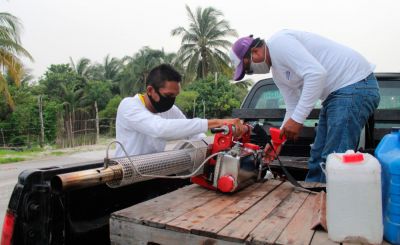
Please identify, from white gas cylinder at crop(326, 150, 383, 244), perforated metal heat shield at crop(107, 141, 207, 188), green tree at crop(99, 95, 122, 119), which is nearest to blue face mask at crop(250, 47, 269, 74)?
perforated metal heat shield at crop(107, 141, 207, 188)

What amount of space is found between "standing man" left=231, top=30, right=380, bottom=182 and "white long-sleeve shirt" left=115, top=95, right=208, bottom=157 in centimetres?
60

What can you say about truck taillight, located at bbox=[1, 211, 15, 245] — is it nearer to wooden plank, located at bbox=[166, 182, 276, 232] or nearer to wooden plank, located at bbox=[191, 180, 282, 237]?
wooden plank, located at bbox=[166, 182, 276, 232]

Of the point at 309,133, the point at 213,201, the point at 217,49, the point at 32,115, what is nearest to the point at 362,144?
the point at 309,133

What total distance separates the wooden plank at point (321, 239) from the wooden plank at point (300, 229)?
0.02m

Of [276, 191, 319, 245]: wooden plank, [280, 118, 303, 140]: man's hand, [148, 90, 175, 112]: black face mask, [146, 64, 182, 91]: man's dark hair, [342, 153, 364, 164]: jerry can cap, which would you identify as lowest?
[276, 191, 319, 245]: wooden plank

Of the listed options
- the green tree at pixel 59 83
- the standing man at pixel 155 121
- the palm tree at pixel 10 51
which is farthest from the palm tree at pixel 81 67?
the standing man at pixel 155 121

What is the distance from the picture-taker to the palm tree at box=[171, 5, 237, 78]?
3300 cm

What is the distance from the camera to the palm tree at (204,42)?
33000 millimetres

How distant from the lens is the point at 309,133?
11.0 ft

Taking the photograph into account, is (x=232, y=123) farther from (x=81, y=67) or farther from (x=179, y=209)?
(x=81, y=67)

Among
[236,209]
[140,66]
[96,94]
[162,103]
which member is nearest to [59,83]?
[96,94]

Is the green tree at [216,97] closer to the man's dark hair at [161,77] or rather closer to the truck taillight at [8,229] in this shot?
the man's dark hair at [161,77]

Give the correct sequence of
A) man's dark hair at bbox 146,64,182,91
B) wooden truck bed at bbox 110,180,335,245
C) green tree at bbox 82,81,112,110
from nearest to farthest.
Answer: wooden truck bed at bbox 110,180,335,245, man's dark hair at bbox 146,64,182,91, green tree at bbox 82,81,112,110

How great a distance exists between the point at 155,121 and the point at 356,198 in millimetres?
1398
